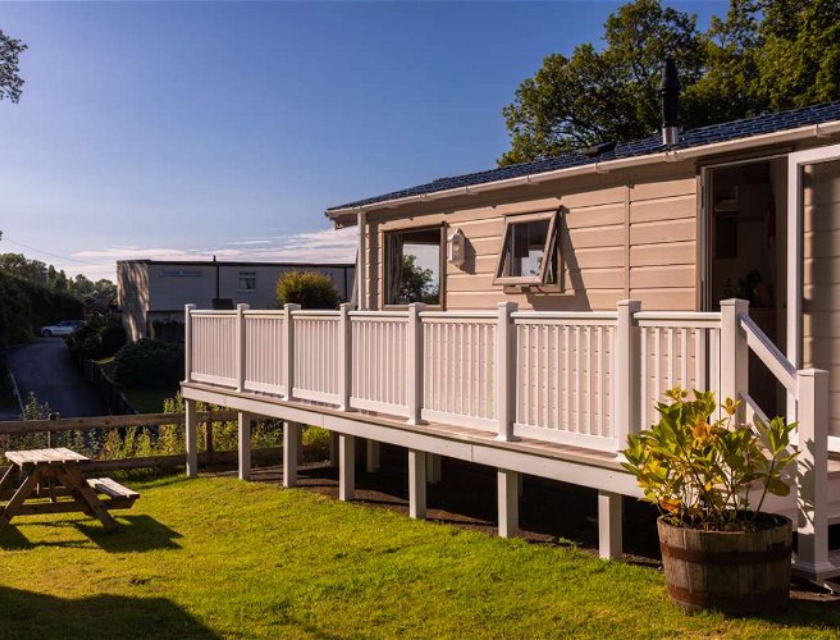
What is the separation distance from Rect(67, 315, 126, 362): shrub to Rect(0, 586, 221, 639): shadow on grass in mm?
38321

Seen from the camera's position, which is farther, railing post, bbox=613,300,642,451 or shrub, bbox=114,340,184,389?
shrub, bbox=114,340,184,389

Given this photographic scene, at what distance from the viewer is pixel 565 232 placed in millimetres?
9555

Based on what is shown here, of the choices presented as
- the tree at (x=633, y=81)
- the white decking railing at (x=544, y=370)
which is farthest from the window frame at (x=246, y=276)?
the white decking railing at (x=544, y=370)

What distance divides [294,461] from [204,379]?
256 centimetres

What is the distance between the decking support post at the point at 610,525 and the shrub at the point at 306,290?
30.5 meters

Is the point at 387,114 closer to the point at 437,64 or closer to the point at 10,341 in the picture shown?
the point at 437,64

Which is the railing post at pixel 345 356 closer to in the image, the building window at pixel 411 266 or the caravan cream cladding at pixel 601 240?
the caravan cream cladding at pixel 601 240

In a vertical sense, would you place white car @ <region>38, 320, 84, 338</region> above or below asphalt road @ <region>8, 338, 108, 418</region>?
above

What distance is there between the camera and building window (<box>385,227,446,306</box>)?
11891mm

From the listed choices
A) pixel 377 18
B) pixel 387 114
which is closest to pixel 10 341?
pixel 387 114

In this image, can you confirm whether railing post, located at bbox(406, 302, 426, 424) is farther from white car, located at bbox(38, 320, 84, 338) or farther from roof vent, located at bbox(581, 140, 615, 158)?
white car, located at bbox(38, 320, 84, 338)

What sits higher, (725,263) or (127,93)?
(127,93)

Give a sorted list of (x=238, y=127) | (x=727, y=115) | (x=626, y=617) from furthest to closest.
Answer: (x=727, y=115) → (x=238, y=127) → (x=626, y=617)

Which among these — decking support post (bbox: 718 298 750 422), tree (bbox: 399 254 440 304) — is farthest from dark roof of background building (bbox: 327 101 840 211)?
decking support post (bbox: 718 298 750 422)
